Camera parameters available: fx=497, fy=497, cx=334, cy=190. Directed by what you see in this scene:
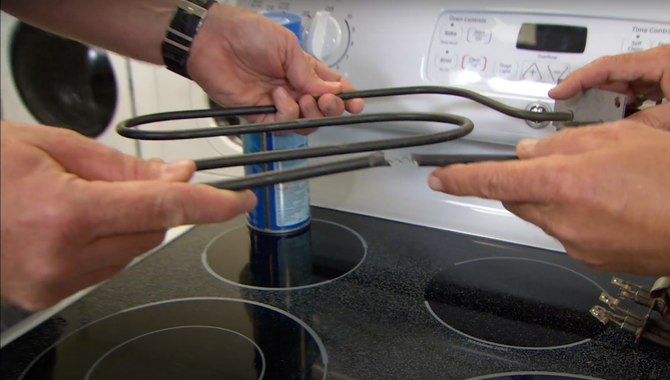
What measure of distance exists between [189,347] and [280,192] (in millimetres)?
239

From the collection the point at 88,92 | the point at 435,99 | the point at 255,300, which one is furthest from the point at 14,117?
the point at 435,99

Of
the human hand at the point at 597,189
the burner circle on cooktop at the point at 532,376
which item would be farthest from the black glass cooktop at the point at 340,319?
the human hand at the point at 597,189

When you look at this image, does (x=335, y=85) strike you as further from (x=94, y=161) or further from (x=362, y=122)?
(x=94, y=161)

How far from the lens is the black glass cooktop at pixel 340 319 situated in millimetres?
440

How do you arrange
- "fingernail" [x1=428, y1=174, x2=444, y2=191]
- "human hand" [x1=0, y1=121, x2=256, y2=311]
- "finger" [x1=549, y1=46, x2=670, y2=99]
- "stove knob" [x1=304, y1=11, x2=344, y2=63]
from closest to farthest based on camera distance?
"human hand" [x1=0, y1=121, x2=256, y2=311], "fingernail" [x1=428, y1=174, x2=444, y2=191], "finger" [x1=549, y1=46, x2=670, y2=99], "stove knob" [x1=304, y1=11, x2=344, y2=63]

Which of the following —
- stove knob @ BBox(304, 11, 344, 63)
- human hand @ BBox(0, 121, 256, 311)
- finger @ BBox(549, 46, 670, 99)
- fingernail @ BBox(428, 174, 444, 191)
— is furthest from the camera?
stove knob @ BBox(304, 11, 344, 63)

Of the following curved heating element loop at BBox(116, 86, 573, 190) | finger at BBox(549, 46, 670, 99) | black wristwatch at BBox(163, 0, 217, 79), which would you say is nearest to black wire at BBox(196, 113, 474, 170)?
curved heating element loop at BBox(116, 86, 573, 190)

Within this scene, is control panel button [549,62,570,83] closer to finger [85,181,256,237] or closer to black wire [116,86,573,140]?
black wire [116,86,573,140]

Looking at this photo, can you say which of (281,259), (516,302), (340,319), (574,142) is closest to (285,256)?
(281,259)

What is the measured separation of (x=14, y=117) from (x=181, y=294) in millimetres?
404

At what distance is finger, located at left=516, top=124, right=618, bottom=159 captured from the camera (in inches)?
14.4

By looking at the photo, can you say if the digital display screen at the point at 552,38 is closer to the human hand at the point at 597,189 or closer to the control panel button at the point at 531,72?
the control panel button at the point at 531,72

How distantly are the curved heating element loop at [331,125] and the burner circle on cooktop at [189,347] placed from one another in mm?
190

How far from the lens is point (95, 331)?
1.62ft
